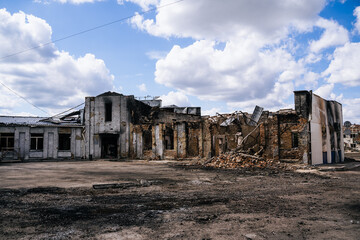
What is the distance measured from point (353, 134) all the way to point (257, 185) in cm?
A: 4486

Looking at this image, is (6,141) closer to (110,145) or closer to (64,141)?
(64,141)

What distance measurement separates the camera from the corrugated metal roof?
24.3 metres

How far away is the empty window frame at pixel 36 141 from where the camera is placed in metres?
24.7

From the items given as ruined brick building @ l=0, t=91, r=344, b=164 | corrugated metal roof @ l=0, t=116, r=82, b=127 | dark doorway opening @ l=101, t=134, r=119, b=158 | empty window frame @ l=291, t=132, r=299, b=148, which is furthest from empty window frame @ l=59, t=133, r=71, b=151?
empty window frame @ l=291, t=132, r=299, b=148

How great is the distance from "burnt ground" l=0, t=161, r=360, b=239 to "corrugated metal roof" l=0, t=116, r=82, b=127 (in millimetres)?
16788

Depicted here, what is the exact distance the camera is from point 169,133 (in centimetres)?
2555

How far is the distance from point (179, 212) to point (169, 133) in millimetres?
19547

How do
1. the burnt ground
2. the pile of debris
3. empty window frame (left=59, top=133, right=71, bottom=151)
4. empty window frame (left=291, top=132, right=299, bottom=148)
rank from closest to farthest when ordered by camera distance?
the burnt ground, the pile of debris, empty window frame (left=291, top=132, right=299, bottom=148), empty window frame (left=59, top=133, right=71, bottom=151)

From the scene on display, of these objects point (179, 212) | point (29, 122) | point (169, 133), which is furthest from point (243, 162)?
point (29, 122)

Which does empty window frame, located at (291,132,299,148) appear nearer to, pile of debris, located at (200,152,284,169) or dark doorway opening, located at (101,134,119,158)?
pile of debris, located at (200,152,284,169)

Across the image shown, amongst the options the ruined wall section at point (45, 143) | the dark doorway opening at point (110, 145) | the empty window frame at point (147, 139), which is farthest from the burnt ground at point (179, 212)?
the dark doorway opening at point (110, 145)

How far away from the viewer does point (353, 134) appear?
45.6 meters

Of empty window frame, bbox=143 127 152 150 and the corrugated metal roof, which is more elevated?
the corrugated metal roof

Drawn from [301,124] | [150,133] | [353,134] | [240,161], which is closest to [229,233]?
[240,161]
